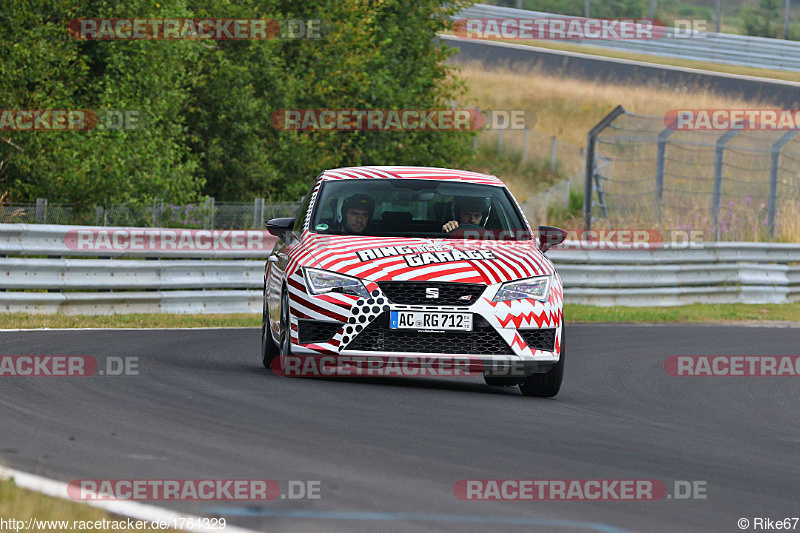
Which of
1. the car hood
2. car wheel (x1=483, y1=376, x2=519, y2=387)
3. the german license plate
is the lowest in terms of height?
car wheel (x1=483, y1=376, x2=519, y2=387)

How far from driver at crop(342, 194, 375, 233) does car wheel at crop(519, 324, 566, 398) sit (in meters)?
1.66

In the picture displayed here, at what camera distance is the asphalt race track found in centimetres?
530

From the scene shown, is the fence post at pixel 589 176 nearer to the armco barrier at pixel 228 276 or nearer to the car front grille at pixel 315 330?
the armco barrier at pixel 228 276

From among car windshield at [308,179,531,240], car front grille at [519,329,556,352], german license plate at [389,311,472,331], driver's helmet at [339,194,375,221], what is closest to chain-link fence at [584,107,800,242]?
car windshield at [308,179,531,240]

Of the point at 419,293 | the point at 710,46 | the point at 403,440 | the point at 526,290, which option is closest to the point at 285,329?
the point at 419,293

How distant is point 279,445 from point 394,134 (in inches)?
969

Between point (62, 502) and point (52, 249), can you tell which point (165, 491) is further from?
point (52, 249)

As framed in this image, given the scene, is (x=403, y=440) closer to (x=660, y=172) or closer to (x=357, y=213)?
(x=357, y=213)

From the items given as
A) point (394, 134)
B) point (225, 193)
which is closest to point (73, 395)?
point (225, 193)

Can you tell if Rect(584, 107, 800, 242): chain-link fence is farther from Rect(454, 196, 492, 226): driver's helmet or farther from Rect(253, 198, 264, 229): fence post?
Rect(454, 196, 492, 226): driver's helmet

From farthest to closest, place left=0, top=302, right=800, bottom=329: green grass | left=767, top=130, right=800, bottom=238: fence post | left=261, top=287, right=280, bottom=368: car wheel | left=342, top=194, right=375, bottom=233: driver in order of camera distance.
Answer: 1. left=767, top=130, right=800, bottom=238: fence post
2. left=0, top=302, right=800, bottom=329: green grass
3. left=261, top=287, right=280, bottom=368: car wheel
4. left=342, top=194, right=375, bottom=233: driver

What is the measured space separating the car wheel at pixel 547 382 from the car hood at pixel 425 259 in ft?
1.93

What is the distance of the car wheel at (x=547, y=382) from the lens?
30.4 ft

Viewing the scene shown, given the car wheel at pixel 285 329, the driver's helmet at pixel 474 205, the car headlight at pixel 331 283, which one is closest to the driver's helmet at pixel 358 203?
the driver's helmet at pixel 474 205
